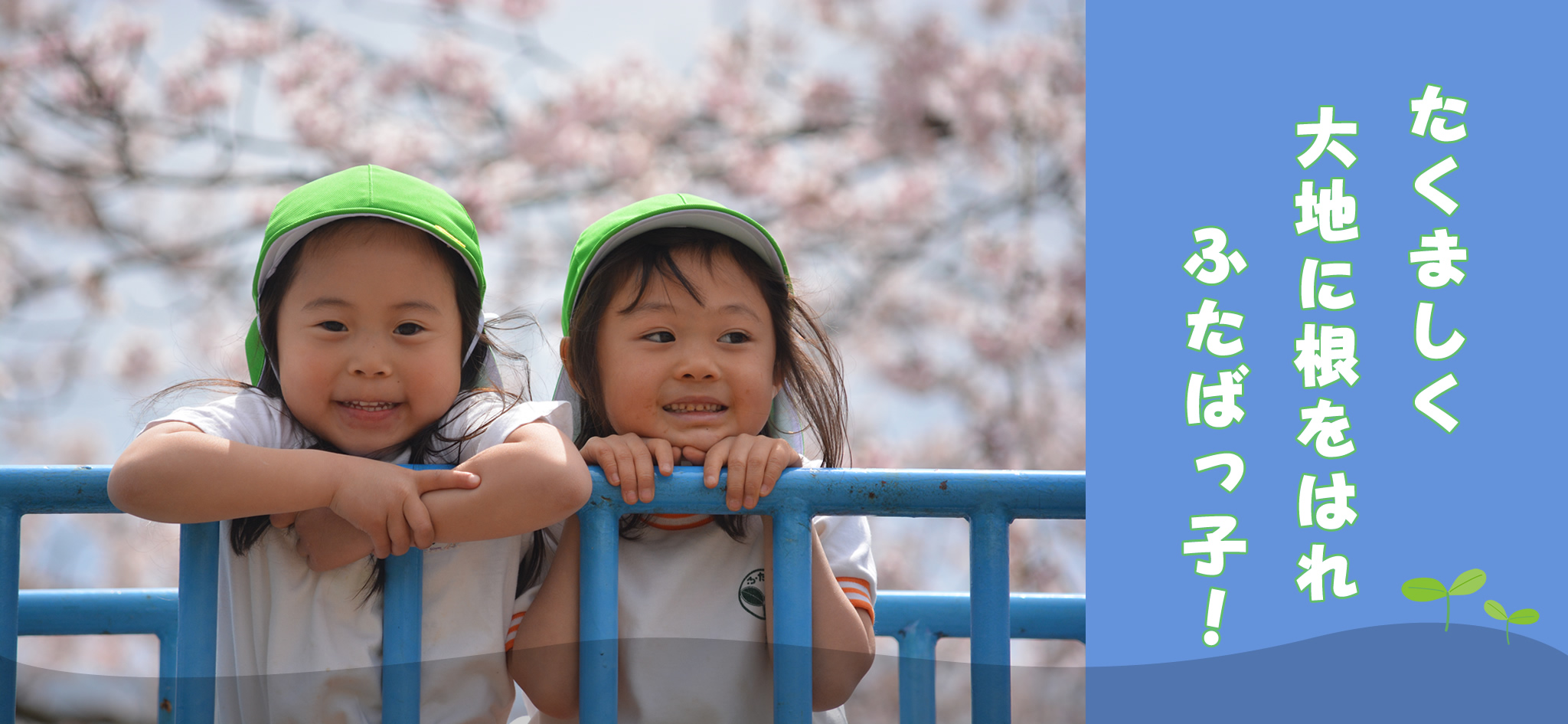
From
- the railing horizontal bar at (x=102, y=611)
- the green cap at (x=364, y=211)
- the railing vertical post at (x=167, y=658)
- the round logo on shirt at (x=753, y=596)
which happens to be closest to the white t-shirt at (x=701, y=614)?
the round logo on shirt at (x=753, y=596)

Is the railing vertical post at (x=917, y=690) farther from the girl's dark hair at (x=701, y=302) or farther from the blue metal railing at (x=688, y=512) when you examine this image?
the blue metal railing at (x=688, y=512)

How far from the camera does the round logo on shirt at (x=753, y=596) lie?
65.4 inches

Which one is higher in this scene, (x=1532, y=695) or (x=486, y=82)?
(x=486, y=82)

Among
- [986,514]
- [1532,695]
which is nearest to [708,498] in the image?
[986,514]

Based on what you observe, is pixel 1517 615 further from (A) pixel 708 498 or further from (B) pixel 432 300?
(B) pixel 432 300

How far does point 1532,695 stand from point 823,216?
3583 mm

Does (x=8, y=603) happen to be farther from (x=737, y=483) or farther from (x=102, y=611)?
(x=737, y=483)

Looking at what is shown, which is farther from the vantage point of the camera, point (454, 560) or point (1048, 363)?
point (1048, 363)

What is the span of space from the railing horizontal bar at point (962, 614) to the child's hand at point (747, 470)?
791mm

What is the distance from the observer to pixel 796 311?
179cm

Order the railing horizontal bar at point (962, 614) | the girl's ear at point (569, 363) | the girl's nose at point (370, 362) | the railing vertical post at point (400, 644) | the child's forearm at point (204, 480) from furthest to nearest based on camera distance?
the railing horizontal bar at point (962, 614) → the girl's ear at point (569, 363) → the girl's nose at point (370, 362) → the railing vertical post at point (400, 644) → the child's forearm at point (204, 480)

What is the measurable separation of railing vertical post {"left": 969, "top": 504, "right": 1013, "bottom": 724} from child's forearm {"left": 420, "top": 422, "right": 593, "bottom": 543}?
0.50m

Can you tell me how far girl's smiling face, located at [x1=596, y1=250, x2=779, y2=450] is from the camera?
1.60m

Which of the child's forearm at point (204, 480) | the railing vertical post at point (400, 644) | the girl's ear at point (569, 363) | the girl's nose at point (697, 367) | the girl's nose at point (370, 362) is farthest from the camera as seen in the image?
the girl's ear at point (569, 363)
